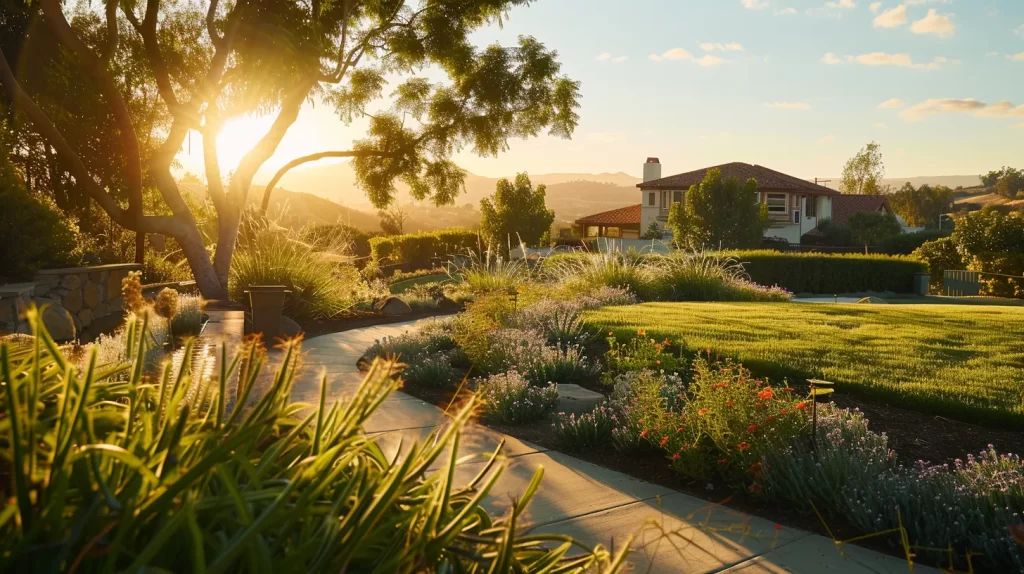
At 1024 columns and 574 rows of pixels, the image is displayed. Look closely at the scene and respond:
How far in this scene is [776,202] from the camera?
56.2 metres

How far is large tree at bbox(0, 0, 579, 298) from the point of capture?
13398 mm

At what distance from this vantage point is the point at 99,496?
76 centimetres

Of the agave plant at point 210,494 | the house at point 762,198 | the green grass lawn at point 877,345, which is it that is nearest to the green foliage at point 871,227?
the house at point 762,198

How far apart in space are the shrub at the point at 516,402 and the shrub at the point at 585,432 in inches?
23.6

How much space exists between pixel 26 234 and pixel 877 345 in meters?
9.28

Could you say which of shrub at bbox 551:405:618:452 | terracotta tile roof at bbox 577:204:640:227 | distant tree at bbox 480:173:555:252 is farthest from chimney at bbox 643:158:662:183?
shrub at bbox 551:405:618:452

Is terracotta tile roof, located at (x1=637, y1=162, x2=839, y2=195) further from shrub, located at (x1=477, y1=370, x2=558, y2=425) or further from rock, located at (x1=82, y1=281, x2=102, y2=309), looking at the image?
shrub, located at (x1=477, y1=370, x2=558, y2=425)

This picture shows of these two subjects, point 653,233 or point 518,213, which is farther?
point 653,233

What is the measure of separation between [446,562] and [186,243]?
540 inches

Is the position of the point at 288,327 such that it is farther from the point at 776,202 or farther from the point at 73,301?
the point at 776,202

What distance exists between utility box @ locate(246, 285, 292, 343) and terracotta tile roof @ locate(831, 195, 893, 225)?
60997 mm

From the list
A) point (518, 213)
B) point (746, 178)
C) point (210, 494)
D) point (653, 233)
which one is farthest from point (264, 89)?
point (746, 178)

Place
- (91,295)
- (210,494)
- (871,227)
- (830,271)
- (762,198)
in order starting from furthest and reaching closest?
(762,198) → (871,227) → (830,271) → (91,295) → (210,494)

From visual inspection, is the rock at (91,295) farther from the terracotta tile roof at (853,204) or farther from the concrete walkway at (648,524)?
the terracotta tile roof at (853,204)
